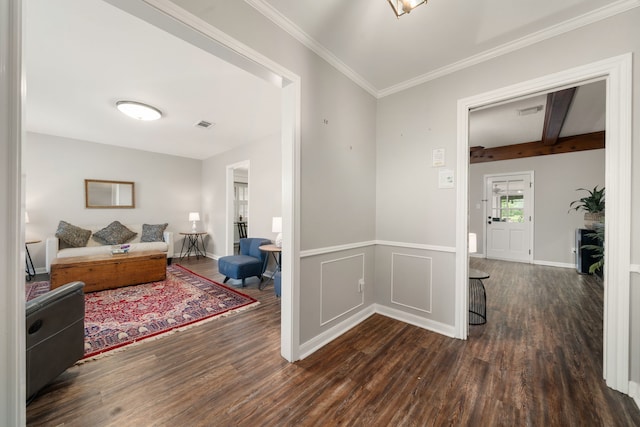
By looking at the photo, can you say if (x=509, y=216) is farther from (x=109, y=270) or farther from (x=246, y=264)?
(x=109, y=270)

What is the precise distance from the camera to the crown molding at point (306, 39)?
1.67 m

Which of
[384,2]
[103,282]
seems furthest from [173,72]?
[103,282]

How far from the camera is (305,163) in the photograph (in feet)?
6.60

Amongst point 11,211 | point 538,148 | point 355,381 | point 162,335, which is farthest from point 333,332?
point 538,148

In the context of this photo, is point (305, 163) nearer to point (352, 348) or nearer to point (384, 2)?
point (384, 2)

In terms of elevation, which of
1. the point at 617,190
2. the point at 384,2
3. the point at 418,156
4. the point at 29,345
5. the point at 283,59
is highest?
the point at 384,2

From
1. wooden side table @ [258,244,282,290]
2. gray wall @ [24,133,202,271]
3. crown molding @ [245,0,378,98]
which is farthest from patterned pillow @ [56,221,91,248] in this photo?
crown molding @ [245,0,378,98]

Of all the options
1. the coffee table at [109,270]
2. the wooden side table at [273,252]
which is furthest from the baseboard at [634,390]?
the coffee table at [109,270]

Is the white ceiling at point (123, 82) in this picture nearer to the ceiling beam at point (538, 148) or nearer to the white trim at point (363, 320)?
the white trim at point (363, 320)

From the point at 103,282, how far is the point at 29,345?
2.74 metres

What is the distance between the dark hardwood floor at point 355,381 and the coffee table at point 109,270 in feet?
6.93

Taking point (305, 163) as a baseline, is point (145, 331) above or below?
below

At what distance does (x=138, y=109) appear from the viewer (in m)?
3.20

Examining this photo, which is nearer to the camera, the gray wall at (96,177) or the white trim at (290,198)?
the white trim at (290,198)
